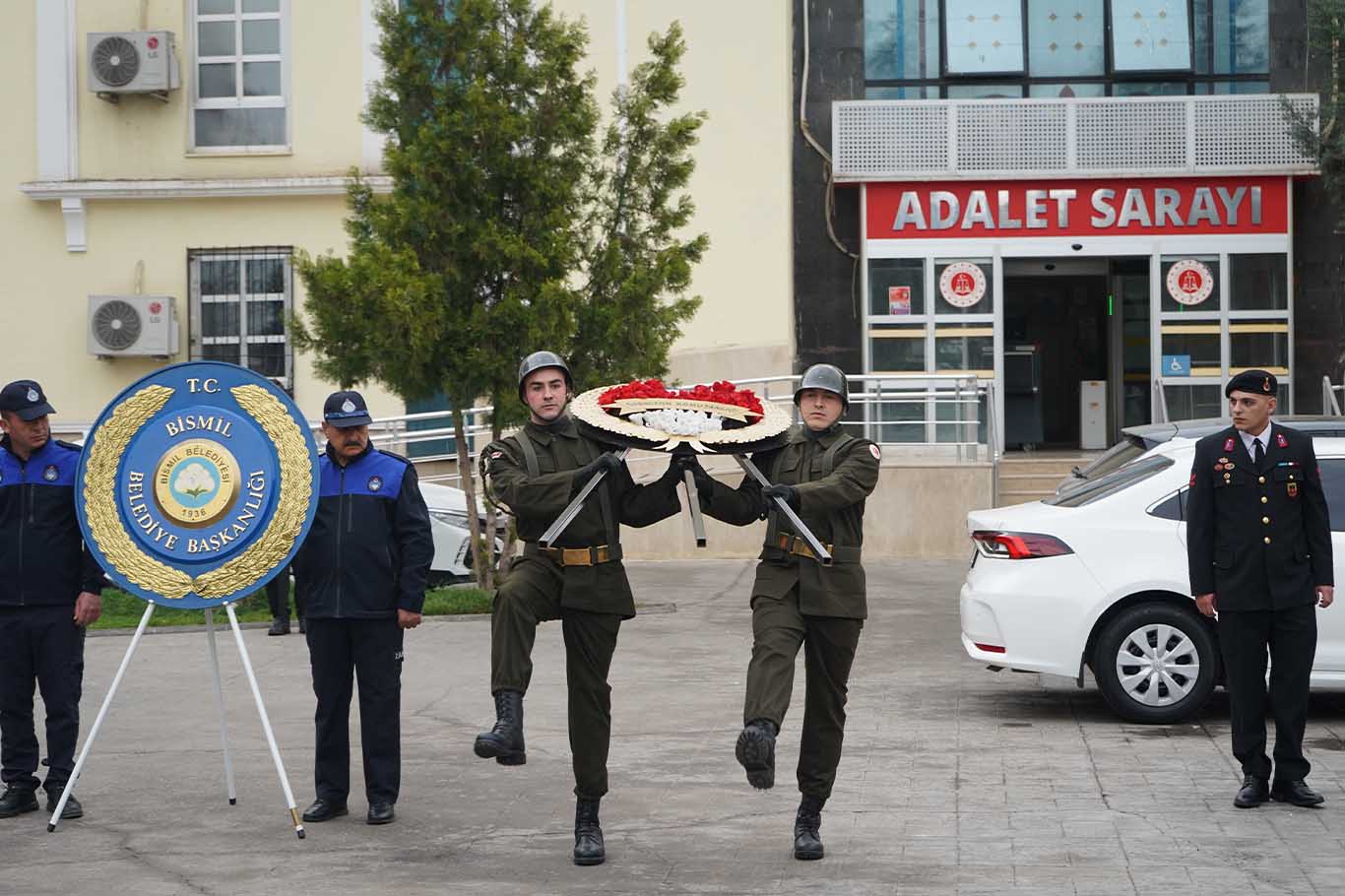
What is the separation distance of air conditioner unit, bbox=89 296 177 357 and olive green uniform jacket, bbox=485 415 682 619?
61.4 ft

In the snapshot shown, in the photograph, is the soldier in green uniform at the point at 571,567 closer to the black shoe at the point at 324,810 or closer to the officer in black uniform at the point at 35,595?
the black shoe at the point at 324,810

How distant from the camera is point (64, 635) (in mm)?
8398

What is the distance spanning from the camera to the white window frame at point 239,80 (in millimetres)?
25281

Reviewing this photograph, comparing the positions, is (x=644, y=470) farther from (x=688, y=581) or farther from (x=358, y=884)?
(x=358, y=884)

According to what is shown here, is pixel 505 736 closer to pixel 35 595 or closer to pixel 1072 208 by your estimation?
pixel 35 595

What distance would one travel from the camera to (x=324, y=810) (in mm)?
8109

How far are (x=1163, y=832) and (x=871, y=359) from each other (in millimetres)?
17785

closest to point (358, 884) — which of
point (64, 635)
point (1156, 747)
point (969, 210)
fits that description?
point (64, 635)

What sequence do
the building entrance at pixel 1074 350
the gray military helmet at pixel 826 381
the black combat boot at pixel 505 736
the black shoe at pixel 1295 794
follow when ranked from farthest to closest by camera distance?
the building entrance at pixel 1074 350
the black shoe at pixel 1295 794
the gray military helmet at pixel 826 381
the black combat boot at pixel 505 736

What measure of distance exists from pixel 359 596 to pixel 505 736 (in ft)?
4.94

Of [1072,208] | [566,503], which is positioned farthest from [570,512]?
[1072,208]

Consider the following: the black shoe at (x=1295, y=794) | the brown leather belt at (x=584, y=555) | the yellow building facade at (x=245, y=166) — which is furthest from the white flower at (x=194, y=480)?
the yellow building facade at (x=245, y=166)

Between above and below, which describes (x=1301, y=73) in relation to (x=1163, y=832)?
above

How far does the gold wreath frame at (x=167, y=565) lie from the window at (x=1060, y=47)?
18326 mm
